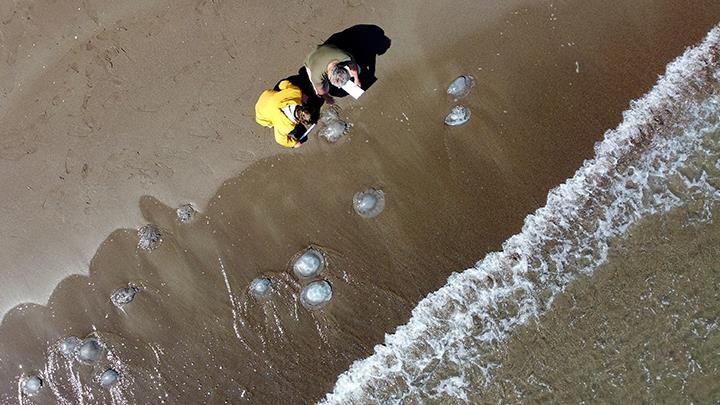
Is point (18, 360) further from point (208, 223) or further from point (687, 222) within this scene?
point (687, 222)

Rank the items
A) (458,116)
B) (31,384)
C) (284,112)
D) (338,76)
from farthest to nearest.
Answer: (31,384), (458,116), (284,112), (338,76)

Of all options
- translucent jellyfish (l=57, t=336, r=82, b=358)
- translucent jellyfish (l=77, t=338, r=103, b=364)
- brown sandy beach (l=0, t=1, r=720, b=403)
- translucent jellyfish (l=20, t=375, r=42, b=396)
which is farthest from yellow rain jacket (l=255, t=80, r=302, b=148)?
translucent jellyfish (l=20, t=375, r=42, b=396)

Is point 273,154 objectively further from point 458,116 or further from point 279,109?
point 458,116

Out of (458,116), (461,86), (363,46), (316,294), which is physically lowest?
(316,294)

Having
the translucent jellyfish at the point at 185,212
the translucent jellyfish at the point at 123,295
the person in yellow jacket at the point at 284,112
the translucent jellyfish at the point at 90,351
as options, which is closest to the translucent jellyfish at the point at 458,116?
the person in yellow jacket at the point at 284,112

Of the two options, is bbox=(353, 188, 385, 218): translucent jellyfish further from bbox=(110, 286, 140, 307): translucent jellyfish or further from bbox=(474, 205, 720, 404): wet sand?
bbox=(110, 286, 140, 307): translucent jellyfish

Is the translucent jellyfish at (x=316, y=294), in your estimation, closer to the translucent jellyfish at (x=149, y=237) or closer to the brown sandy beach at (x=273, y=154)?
the brown sandy beach at (x=273, y=154)

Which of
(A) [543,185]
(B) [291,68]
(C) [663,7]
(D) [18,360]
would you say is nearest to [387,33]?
(B) [291,68]

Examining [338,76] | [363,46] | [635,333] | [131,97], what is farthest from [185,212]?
[635,333]
